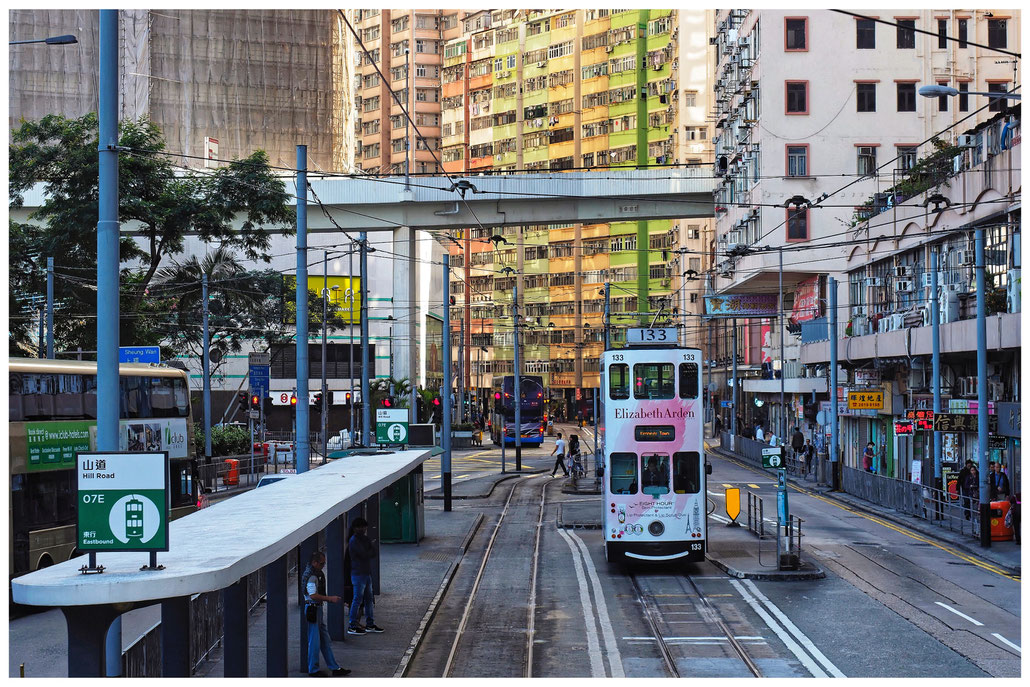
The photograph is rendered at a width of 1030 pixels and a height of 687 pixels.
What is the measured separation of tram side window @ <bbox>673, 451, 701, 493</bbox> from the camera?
933 inches

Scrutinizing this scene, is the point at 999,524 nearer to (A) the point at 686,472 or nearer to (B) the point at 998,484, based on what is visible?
(B) the point at 998,484

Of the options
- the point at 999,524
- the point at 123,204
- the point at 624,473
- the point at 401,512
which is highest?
the point at 123,204

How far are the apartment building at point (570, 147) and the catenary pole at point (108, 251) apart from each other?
91235 mm

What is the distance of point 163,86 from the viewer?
238 ft

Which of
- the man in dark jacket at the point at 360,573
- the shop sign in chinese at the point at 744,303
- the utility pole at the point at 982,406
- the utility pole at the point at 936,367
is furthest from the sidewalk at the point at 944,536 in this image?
the shop sign in chinese at the point at 744,303

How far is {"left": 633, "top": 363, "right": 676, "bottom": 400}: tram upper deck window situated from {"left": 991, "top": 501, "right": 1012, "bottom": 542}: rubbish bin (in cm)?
968

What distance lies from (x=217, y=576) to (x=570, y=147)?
108 metres

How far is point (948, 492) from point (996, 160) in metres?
9.11

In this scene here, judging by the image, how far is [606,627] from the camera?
707 inches

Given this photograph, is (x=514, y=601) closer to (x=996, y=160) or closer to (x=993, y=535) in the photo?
(x=993, y=535)

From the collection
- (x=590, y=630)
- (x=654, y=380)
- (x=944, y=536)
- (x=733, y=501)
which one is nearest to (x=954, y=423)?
(x=944, y=536)

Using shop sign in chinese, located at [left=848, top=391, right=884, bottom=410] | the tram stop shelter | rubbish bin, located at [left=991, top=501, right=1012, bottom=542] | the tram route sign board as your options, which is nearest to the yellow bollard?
rubbish bin, located at [left=991, top=501, right=1012, bottom=542]

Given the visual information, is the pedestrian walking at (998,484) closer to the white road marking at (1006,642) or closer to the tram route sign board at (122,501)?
the white road marking at (1006,642)
